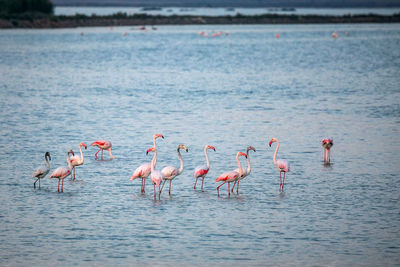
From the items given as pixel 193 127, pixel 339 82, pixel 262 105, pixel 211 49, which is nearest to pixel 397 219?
pixel 193 127

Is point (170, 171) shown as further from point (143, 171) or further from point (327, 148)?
point (327, 148)

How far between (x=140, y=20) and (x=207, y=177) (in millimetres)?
155408

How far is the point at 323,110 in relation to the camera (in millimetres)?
30547

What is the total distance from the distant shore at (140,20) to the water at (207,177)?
98.2 metres

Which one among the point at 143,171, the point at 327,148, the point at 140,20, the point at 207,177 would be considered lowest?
the point at 207,177

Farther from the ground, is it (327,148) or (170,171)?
(327,148)

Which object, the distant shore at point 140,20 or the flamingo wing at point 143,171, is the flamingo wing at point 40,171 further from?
the distant shore at point 140,20

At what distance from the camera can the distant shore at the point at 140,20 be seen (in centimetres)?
13762

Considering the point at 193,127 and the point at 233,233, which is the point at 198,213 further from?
the point at 193,127

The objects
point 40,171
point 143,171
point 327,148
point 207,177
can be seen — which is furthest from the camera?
point 327,148

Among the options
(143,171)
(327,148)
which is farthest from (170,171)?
(327,148)

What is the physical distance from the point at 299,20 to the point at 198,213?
172417 millimetres

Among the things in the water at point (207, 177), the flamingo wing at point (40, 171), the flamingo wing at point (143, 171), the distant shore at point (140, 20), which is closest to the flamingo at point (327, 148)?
the water at point (207, 177)

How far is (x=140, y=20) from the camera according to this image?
6693 inches
